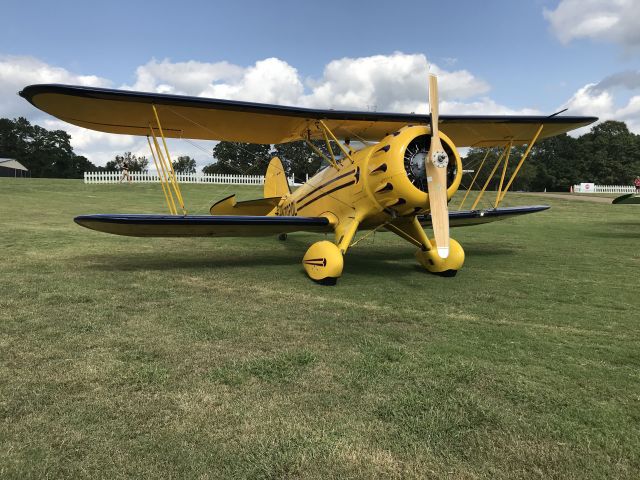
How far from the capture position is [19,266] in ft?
22.9

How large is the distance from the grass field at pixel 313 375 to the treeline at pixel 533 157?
49962mm

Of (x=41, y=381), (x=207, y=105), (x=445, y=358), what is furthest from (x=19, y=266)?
(x=445, y=358)

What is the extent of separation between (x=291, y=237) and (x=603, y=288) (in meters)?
8.31

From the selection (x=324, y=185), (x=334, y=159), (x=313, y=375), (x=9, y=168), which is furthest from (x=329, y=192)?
(x=9, y=168)

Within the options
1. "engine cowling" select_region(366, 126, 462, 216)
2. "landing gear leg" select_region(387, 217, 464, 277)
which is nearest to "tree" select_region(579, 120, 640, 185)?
"landing gear leg" select_region(387, 217, 464, 277)

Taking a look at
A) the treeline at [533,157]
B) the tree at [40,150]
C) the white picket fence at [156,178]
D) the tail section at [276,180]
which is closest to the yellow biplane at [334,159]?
the tail section at [276,180]

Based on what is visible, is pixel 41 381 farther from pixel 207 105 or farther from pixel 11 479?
pixel 207 105

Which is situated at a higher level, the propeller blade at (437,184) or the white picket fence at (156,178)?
the white picket fence at (156,178)

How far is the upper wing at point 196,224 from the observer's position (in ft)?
21.5

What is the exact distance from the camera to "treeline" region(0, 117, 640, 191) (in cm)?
7581

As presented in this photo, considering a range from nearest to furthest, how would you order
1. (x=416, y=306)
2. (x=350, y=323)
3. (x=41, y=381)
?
1. (x=41, y=381)
2. (x=350, y=323)
3. (x=416, y=306)

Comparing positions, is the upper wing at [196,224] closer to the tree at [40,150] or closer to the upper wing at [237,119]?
the upper wing at [237,119]

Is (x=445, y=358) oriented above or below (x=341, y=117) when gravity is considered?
below

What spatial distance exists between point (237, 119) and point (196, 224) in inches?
89.8
